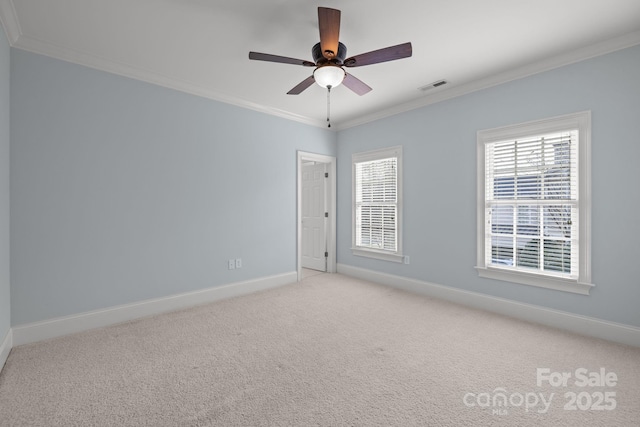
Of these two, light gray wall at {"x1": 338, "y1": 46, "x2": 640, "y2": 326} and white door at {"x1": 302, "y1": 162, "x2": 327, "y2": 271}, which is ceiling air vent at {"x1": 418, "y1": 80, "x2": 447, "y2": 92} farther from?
white door at {"x1": 302, "y1": 162, "x2": 327, "y2": 271}

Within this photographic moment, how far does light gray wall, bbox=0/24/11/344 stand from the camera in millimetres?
2354

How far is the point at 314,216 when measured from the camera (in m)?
5.83

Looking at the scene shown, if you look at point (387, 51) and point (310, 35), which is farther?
point (310, 35)

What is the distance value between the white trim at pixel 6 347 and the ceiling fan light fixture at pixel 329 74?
337 cm

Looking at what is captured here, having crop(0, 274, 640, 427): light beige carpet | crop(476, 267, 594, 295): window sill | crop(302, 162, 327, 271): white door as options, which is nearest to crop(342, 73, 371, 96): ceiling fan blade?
crop(0, 274, 640, 427): light beige carpet

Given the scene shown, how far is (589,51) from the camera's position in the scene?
280 centimetres

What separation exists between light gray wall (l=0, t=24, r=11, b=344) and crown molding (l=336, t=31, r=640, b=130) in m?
4.28

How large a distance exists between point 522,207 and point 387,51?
2368 mm

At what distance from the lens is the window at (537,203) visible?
9.49 ft

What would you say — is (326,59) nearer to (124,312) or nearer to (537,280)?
(537,280)

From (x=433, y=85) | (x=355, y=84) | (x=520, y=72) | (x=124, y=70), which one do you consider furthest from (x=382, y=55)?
(x=124, y=70)

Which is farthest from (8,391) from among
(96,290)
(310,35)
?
(310,35)

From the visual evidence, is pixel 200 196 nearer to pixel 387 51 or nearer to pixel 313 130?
pixel 313 130

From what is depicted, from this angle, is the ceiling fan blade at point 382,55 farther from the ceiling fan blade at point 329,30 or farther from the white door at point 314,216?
the white door at point 314,216
